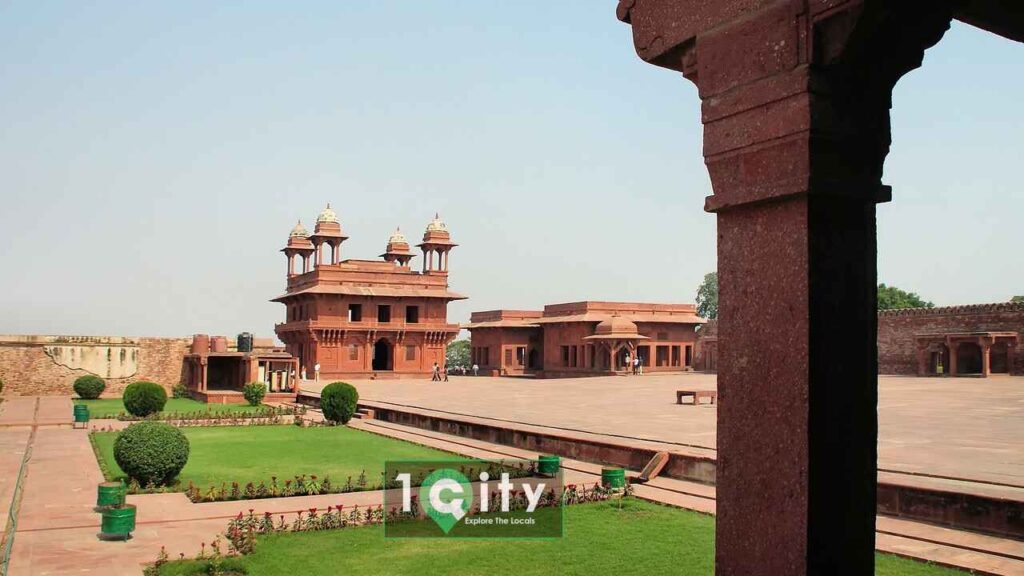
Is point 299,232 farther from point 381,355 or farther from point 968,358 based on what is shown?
point 968,358

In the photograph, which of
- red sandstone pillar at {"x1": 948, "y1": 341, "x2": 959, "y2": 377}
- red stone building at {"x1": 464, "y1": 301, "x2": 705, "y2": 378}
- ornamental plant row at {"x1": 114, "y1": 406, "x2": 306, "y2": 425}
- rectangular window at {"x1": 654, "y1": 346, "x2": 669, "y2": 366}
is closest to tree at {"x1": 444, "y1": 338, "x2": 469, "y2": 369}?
red stone building at {"x1": 464, "y1": 301, "x2": 705, "y2": 378}

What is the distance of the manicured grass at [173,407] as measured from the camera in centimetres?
2208

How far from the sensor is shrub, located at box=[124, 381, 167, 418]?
20047mm

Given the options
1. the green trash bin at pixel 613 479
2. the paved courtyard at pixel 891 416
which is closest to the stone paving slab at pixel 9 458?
the green trash bin at pixel 613 479

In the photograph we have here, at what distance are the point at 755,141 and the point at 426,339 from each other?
39.3 metres

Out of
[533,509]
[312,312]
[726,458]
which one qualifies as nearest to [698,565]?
[533,509]

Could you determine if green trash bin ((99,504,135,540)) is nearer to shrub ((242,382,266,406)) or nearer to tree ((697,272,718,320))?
shrub ((242,382,266,406))

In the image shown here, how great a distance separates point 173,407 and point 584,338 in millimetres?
20061

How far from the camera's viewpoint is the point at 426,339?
4156 cm

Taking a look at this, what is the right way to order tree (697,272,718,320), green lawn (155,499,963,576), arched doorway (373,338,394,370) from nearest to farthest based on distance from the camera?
green lawn (155,499,963,576) < arched doorway (373,338,394,370) < tree (697,272,718,320)

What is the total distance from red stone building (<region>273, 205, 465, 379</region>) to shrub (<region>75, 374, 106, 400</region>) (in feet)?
37.3

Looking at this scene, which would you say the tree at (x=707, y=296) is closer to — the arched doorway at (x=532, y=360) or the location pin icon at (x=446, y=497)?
the arched doorway at (x=532, y=360)

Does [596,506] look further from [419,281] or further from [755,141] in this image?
[419,281]

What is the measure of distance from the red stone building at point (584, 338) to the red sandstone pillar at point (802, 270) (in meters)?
34.7
